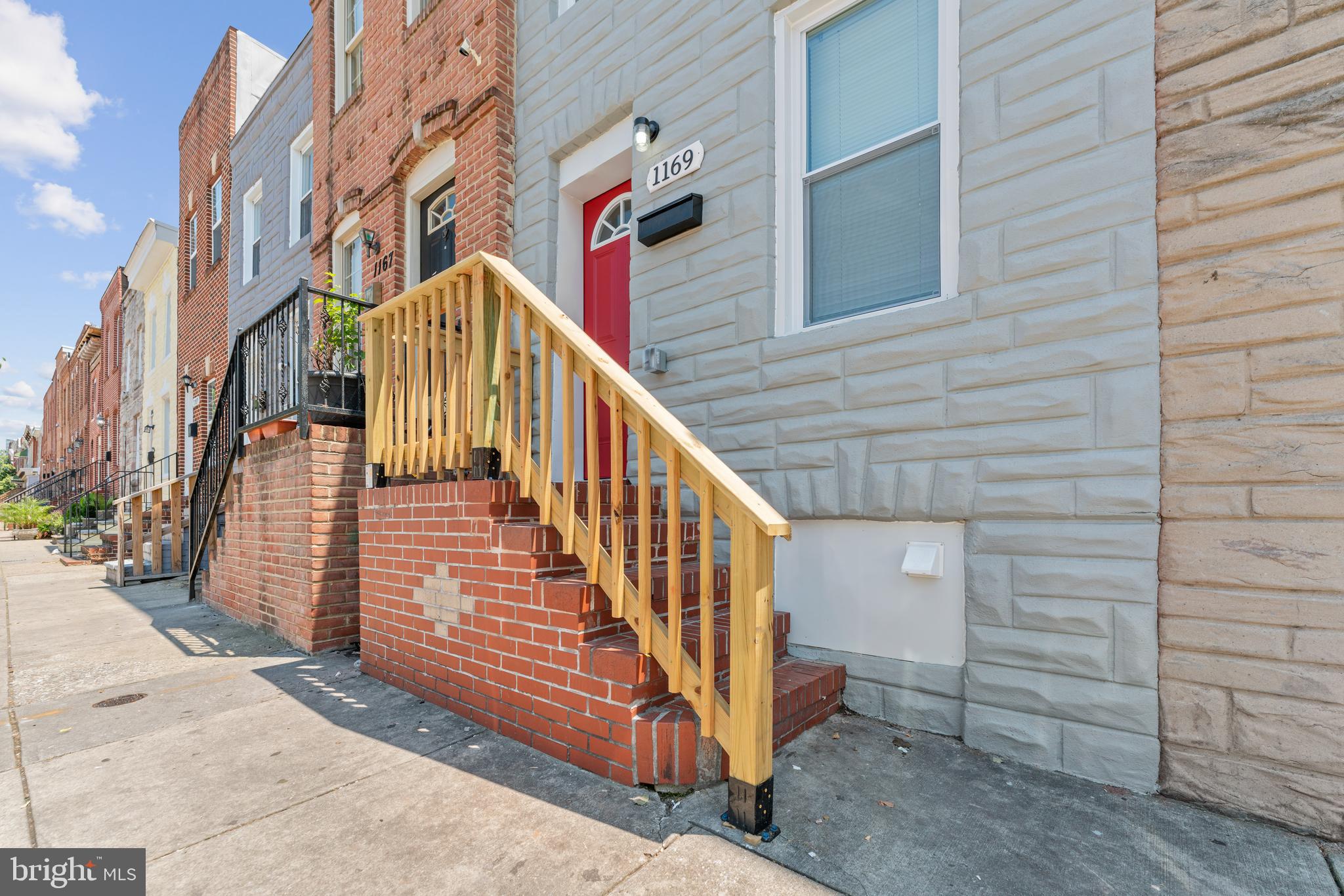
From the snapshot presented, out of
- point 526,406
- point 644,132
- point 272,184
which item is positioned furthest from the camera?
point 272,184

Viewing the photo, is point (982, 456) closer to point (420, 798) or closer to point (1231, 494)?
point (1231, 494)

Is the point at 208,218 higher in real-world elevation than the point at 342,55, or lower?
lower

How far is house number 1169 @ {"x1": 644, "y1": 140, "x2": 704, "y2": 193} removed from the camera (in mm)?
3824

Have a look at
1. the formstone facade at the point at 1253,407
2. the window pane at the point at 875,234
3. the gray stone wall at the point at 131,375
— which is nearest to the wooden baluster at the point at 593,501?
the window pane at the point at 875,234

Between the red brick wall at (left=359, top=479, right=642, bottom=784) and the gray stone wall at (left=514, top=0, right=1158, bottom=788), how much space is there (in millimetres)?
1318

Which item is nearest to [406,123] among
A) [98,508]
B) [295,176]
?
[295,176]

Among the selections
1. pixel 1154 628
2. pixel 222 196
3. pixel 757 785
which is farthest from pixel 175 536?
pixel 1154 628

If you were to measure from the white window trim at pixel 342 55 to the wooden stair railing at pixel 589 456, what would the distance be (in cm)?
549

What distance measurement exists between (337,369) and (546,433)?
3.75 metres

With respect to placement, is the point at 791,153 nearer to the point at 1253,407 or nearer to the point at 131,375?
the point at 1253,407

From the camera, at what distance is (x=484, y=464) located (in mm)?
3127

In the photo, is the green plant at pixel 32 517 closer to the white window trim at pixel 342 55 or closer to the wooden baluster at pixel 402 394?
the white window trim at pixel 342 55

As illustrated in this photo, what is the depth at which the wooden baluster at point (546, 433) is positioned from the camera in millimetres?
2680

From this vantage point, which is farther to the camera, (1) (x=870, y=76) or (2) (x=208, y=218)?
(2) (x=208, y=218)
